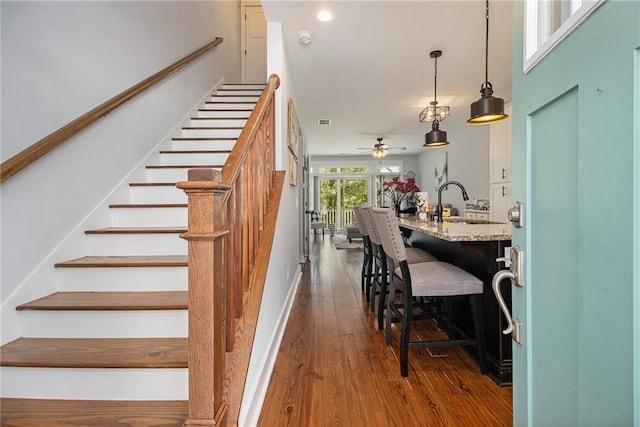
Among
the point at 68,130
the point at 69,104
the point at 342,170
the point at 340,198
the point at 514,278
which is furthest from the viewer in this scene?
the point at 340,198

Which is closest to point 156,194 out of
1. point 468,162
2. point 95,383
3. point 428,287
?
point 95,383

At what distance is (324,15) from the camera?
96.6 inches

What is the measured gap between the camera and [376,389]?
165 cm

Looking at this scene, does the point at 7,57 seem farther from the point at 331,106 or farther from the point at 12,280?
the point at 331,106

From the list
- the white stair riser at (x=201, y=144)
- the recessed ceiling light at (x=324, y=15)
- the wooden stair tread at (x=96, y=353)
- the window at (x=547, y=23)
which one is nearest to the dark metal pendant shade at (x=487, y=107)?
the recessed ceiling light at (x=324, y=15)

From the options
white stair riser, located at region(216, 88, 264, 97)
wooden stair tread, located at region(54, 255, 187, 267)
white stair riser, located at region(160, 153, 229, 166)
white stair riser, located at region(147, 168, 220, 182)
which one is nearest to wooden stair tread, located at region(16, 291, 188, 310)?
wooden stair tread, located at region(54, 255, 187, 267)

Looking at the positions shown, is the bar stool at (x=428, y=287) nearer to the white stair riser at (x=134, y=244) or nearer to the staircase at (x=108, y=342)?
the staircase at (x=108, y=342)

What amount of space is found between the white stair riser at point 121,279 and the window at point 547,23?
1.79 m

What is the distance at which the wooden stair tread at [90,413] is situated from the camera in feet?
3.67

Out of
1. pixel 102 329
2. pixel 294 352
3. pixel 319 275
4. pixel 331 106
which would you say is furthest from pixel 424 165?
pixel 102 329

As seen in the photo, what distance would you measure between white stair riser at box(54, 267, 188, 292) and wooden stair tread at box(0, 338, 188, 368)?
31 centimetres

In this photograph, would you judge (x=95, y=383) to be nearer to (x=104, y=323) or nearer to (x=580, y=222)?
(x=104, y=323)

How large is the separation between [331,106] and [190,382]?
465 cm

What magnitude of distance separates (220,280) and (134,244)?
1.28m
